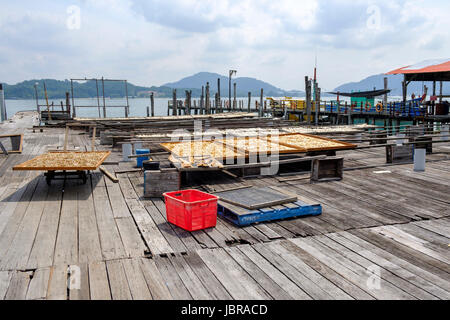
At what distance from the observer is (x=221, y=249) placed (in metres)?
5.97

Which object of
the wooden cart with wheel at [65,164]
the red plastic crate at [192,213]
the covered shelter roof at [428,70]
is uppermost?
the covered shelter roof at [428,70]

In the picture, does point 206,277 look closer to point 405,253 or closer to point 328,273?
point 328,273

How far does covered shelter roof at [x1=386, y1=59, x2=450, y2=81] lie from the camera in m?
22.8

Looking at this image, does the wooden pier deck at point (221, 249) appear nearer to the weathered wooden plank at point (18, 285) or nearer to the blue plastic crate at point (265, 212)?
the weathered wooden plank at point (18, 285)

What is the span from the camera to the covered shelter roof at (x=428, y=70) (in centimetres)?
2278

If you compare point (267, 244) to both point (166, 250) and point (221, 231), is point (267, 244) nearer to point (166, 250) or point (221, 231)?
point (221, 231)

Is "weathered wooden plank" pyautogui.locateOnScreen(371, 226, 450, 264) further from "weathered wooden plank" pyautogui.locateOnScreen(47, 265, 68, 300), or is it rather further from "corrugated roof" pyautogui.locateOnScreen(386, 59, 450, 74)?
"corrugated roof" pyautogui.locateOnScreen(386, 59, 450, 74)

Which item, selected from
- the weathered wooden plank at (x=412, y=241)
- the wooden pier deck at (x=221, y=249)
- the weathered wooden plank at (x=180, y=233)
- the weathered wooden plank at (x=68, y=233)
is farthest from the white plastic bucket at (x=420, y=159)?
the weathered wooden plank at (x=68, y=233)

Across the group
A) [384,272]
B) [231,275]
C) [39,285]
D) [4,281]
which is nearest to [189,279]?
[231,275]

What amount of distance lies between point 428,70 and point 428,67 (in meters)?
1.16

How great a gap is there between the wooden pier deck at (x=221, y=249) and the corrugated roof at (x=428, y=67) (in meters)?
Result: 15.5

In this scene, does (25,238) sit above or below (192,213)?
below

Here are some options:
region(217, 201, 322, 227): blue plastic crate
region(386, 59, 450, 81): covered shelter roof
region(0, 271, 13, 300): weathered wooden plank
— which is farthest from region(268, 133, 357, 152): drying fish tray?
region(386, 59, 450, 81): covered shelter roof
